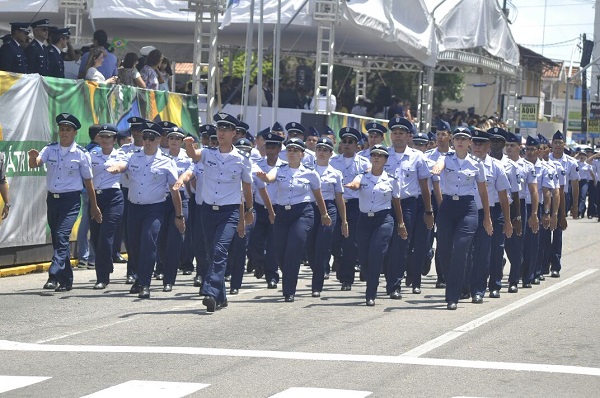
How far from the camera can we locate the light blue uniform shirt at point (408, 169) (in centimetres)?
1580

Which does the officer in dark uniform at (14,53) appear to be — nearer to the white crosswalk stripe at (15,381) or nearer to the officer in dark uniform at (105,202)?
the officer in dark uniform at (105,202)

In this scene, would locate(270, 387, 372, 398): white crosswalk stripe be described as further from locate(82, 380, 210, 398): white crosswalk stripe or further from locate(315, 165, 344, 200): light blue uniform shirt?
locate(315, 165, 344, 200): light blue uniform shirt

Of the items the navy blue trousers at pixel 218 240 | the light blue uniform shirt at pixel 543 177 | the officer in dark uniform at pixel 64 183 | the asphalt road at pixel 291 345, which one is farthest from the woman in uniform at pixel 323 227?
the light blue uniform shirt at pixel 543 177

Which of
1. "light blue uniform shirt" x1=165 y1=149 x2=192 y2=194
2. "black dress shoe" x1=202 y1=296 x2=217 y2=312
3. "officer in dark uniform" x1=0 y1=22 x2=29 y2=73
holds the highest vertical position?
"officer in dark uniform" x1=0 y1=22 x2=29 y2=73

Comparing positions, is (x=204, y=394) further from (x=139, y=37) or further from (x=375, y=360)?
(x=139, y=37)

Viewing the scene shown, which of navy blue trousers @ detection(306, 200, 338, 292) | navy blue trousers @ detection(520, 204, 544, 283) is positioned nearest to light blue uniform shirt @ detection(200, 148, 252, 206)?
navy blue trousers @ detection(306, 200, 338, 292)

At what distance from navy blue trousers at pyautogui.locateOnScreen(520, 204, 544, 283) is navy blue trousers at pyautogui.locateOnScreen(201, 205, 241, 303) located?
16.8ft

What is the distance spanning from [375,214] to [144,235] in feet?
8.67

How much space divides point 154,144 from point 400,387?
254 inches

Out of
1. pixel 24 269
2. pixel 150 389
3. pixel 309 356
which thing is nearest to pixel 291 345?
pixel 309 356

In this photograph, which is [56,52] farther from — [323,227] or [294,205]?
[294,205]

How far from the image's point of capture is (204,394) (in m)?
8.65

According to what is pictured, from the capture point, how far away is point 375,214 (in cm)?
1459

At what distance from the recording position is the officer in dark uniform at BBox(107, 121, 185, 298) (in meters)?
14.4
